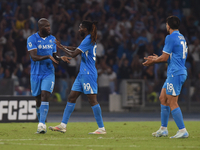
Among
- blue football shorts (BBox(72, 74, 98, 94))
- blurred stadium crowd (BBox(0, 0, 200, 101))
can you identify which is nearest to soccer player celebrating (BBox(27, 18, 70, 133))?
blue football shorts (BBox(72, 74, 98, 94))

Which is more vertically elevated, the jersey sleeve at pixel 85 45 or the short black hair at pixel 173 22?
the short black hair at pixel 173 22

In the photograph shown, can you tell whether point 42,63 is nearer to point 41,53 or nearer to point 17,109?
point 41,53

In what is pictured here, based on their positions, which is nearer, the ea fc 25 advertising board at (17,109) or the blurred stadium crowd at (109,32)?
the ea fc 25 advertising board at (17,109)

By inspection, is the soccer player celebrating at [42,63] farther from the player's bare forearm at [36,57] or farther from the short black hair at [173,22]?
the short black hair at [173,22]

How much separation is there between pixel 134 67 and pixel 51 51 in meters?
11.4

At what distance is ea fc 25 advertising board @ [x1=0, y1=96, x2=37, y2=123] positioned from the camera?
1245 cm

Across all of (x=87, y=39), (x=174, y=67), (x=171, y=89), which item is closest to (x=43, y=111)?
(x=87, y=39)

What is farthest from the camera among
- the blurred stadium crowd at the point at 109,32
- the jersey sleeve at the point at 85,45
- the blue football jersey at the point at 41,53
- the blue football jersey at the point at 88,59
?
the blurred stadium crowd at the point at 109,32

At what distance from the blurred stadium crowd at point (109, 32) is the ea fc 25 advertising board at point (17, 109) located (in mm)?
5445

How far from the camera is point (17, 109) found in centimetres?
1260

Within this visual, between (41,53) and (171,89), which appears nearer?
(171,89)

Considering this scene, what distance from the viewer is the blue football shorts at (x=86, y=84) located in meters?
8.62

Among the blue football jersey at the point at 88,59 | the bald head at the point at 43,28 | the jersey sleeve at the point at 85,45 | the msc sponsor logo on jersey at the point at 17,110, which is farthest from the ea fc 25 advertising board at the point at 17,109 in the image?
the jersey sleeve at the point at 85,45

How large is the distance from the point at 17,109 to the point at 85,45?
496 cm
